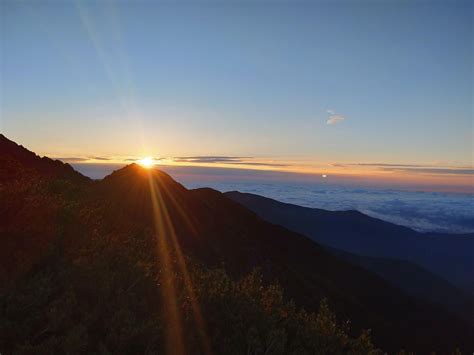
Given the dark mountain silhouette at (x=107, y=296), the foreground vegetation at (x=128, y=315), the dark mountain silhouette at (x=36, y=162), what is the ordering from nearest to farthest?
the foreground vegetation at (x=128, y=315)
the dark mountain silhouette at (x=107, y=296)
the dark mountain silhouette at (x=36, y=162)

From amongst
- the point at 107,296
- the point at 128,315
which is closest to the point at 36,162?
the point at 107,296

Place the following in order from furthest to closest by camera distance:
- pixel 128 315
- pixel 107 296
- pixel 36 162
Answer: pixel 36 162 < pixel 107 296 < pixel 128 315

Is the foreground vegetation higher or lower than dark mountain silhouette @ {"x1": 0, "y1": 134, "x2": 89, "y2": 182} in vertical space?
lower

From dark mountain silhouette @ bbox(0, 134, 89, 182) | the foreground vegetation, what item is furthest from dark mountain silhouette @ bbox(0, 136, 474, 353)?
dark mountain silhouette @ bbox(0, 134, 89, 182)

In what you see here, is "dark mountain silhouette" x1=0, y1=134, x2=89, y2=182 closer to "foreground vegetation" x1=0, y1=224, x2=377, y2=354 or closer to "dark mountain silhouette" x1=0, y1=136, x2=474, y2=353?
"dark mountain silhouette" x1=0, y1=136, x2=474, y2=353

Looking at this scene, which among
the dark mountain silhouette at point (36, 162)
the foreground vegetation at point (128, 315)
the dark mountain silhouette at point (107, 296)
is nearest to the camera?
the foreground vegetation at point (128, 315)

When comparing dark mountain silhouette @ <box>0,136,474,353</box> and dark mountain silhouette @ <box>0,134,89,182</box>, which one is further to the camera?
dark mountain silhouette @ <box>0,134,89,182</box>

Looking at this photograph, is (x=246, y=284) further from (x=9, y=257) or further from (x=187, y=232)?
(x=187, y=232)

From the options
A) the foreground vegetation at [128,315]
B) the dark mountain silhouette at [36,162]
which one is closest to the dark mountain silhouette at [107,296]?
the foreground vegetation at [128,315]

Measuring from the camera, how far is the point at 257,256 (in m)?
52.4

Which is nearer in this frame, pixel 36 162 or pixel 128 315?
pixel 128 315

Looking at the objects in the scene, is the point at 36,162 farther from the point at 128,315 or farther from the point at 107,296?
the point at 128,315

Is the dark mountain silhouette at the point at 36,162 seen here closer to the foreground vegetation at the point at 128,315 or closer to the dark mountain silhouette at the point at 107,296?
the dark mountain silhouette at the point at 107,296

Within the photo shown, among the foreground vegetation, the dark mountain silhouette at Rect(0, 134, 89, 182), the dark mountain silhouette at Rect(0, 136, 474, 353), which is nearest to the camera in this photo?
the foreground vegetation
